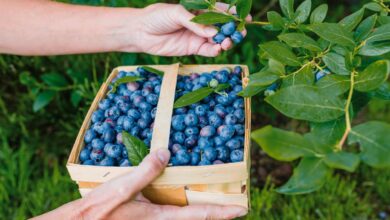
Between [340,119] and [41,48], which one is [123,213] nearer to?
[340,119]

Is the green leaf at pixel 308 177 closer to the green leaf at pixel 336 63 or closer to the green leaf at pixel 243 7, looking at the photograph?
the green leaf at pixel 336 63

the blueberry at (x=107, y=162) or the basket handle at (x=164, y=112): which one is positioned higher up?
the basket handle at (x=164, y=112)

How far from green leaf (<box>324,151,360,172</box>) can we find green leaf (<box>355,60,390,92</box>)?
0.57 feet

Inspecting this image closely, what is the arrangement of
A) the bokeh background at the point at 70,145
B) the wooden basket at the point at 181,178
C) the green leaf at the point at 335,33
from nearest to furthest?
the green leaf at the point at 335,33
the wooden basket at the point at 181,178
the bokeh background at the point at 70,145

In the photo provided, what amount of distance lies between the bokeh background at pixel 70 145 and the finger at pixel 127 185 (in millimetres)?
732

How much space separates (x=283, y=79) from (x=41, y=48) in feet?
2.83

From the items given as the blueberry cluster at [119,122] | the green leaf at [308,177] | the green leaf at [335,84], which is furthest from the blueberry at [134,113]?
the green leaf at [308,177]

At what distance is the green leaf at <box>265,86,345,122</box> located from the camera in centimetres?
75

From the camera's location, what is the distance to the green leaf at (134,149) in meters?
1.03

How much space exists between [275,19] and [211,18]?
0.48 feet

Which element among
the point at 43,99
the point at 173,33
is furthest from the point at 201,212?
the point at 43,99

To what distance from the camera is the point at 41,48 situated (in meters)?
1.50

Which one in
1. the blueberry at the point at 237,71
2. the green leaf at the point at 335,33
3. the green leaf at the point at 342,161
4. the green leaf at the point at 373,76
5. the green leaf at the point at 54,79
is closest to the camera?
the green leaf at the point at 342,161

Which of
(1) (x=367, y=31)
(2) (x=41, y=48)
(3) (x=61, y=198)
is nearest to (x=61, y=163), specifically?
(3) (x=61, y=198)
